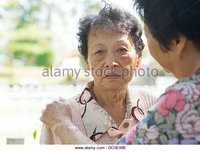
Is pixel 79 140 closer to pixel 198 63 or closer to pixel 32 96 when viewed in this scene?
pixel 198 63

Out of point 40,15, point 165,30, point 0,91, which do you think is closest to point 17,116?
point 0,91

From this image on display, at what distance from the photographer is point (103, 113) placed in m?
1.31

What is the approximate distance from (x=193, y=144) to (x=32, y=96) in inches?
174

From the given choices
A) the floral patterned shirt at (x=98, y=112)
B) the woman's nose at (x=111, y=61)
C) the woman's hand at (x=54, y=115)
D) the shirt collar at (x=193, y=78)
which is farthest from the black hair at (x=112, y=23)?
A: the shirt collar at (x=193, y=78)

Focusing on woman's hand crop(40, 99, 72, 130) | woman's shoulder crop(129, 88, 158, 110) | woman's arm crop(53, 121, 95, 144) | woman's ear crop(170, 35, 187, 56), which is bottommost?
woman's arm crop(53, 121, 95, 144)

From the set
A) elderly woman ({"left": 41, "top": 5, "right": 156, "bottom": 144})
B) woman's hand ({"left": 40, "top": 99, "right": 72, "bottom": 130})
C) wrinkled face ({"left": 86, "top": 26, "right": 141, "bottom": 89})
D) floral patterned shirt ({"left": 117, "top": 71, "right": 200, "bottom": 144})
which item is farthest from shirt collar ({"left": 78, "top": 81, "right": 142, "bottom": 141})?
floral patterned shirt ({"left": 117, "top": 71, "right": 200, "bottom": 144})

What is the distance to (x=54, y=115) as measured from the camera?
1036mm

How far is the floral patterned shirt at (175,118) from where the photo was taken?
74 centimetres

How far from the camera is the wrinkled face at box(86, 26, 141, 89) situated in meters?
1.36

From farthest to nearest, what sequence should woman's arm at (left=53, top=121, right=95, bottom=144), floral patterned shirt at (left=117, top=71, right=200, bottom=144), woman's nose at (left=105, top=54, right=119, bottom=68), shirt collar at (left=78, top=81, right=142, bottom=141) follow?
woman's nose at (left=105, top=54, right=119, bottom=68) → shirt collar at (left=78, top=81, right=142, bottom=141) → woman's arm at (left=53, top=121, right=95, bottom=144) → floral patterned shirt at (left=117, top=71, right=200, bottom=144)

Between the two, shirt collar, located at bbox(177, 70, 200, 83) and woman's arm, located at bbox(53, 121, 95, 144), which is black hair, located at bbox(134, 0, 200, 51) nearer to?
shirt collar, located at bbox(177, 70, 200, 83)

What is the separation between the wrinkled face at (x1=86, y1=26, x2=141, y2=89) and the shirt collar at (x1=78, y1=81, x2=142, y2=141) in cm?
10

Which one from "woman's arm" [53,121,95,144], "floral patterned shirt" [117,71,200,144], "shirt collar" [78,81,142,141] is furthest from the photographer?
"shirt collar" [78,81,142,141]

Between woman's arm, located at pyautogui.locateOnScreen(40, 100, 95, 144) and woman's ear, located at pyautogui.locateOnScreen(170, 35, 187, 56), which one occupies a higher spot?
woman's ear, located at pyautogui.locateOnScreen(170, 35, 187, 56)
